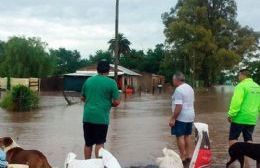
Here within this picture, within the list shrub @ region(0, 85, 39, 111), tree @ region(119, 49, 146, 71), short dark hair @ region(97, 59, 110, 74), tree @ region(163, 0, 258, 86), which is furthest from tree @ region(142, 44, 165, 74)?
short dark hair @ region(97, 59, 110, 74)

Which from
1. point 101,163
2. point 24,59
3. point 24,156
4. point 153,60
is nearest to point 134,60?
point 153,60

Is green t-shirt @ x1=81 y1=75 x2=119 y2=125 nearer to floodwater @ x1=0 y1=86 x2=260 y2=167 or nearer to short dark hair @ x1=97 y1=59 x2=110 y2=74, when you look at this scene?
short dark hair @ x1=97 y1=59 x2=110 y2=74

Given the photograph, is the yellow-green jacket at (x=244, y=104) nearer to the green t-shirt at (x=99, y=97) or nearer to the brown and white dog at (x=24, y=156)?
the green t-shirt at (x=99, y=97)

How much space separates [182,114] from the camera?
Answer: 10.0 metres

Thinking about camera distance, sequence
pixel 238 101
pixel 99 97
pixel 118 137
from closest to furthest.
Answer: pixel 99 97 → pixel 238 101 → pixel 118 137

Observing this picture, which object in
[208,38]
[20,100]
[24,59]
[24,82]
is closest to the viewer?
[20,100]

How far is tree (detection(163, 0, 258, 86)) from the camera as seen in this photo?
234 ft

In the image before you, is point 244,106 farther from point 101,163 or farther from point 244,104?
point 101,163

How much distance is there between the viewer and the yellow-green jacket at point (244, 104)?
31.7 feet

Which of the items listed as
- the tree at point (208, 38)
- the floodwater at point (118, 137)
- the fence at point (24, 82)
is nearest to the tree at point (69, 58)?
the tree at point (208, 38)

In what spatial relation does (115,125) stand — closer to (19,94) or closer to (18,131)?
(18,131)

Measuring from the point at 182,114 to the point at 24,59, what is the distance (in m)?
65.4

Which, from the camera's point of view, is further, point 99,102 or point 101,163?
point 99,102

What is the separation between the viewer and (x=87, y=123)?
8.84 meters
